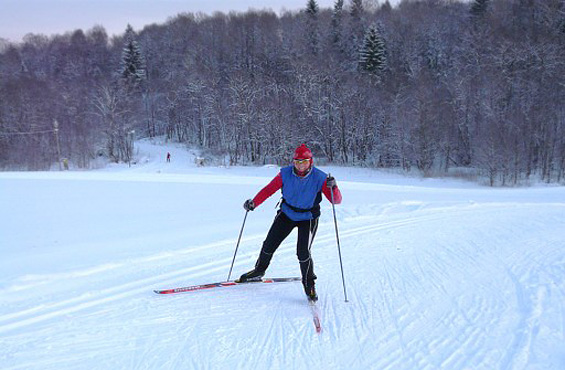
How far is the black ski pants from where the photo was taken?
4617 millimetres

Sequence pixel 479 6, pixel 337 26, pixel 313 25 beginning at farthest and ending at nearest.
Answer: pixel 313 25 < pixel 337 26 < pixel 479 6

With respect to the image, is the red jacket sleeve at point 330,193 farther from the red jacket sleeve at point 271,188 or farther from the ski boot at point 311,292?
the ski boot at point 311,292

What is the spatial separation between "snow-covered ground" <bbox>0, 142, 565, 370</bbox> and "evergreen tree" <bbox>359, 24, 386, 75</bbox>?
38.8 m

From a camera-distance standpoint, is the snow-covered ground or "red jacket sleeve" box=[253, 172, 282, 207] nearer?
the snow-covered ground

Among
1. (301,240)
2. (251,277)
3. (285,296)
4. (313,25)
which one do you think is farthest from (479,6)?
(285,296)

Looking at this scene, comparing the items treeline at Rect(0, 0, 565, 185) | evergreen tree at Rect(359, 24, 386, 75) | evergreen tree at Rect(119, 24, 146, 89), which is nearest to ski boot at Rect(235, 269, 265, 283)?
treeline at Rect(0, 0, 565, 185)

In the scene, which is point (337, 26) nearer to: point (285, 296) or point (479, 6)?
point (479, 6)

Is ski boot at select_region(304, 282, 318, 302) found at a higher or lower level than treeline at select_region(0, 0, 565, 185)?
lower

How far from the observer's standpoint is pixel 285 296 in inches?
188

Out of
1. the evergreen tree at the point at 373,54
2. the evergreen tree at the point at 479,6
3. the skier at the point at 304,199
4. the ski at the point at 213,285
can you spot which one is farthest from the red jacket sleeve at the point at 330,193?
the evergreen tree at the point at 479,6

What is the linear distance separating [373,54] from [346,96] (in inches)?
365

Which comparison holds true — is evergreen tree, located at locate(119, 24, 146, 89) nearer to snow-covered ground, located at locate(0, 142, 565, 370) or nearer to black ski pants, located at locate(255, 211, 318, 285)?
snow-covered ground, located at locate(0, 142, 565, 370)

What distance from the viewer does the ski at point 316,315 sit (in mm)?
3919

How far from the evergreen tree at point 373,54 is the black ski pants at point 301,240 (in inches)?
1708
